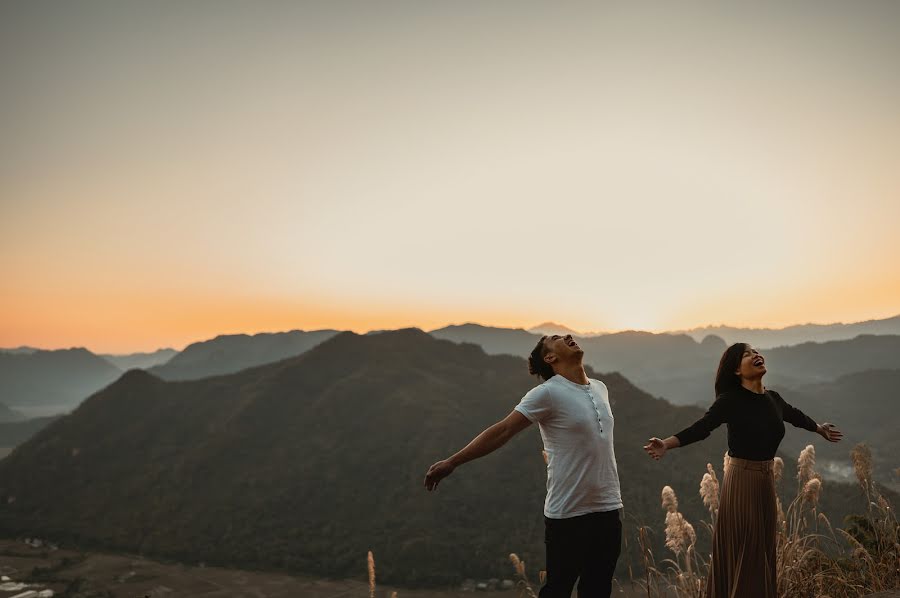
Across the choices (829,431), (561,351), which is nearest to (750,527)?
(829,431)

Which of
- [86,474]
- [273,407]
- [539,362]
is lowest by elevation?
[86,474]

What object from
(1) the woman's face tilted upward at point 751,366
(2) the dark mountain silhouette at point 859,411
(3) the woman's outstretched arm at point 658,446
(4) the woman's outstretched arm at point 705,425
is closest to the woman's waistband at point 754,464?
(4) the woman's outstretched arm at point 705,425

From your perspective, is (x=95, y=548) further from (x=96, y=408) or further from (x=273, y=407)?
(x=96, y=408)

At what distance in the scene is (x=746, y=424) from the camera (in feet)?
15.1

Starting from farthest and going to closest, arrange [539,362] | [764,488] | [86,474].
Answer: [86,474] → [764,488] → [539,362]

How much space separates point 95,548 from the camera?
281 ft

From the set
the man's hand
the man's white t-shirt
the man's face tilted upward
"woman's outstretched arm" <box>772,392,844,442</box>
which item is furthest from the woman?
the man's hand

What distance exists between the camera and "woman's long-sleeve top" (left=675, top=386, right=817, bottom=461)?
457 centimetres

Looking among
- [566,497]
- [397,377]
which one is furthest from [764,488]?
[397,377]

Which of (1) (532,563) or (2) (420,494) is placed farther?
(2) (420,494)

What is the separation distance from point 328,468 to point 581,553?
93.1m

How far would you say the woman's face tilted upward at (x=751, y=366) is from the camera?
4660 millimetres

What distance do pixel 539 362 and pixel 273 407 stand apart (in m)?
110

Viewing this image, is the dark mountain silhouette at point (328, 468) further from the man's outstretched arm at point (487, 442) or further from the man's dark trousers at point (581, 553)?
the man's outstretched arm at point (487, 442)
